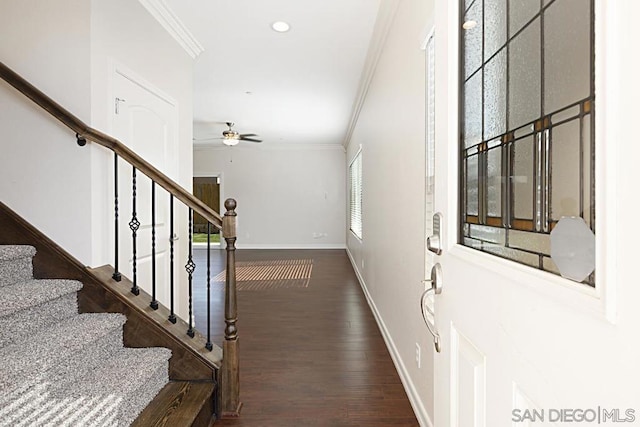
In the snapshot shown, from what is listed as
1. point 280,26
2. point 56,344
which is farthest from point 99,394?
point 280,26

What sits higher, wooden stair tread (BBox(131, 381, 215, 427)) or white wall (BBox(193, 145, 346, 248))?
white wall (BBox(193, 145, 346, 248))

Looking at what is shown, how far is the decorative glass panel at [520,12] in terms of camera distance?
0.69m

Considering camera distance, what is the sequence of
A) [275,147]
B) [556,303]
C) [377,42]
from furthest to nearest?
[275,147] < [377,42] < [556,303]

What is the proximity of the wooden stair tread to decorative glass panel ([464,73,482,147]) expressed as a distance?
1657mm

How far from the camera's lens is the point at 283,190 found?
1041cm

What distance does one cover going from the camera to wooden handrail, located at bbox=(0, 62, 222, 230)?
6.88ft

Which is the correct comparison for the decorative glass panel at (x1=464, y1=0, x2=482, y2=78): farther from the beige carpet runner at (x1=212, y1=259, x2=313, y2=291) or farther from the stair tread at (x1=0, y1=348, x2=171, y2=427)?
the beige carpet runner at (x1=212, y1=259, x2=313, y2=291)

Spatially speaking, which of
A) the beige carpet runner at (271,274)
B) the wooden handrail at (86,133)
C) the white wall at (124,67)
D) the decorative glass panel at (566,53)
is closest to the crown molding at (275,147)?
the beige carpet runner at (271,274)

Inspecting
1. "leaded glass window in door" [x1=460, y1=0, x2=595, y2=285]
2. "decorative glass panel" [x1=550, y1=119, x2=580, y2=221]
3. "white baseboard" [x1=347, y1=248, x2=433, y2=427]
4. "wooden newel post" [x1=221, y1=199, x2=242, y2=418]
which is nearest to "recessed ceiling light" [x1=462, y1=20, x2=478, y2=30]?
"leaded glass window in door" [x1=460, y1=0, x2=595, y2=285]

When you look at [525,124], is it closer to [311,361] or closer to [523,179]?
[523,179]

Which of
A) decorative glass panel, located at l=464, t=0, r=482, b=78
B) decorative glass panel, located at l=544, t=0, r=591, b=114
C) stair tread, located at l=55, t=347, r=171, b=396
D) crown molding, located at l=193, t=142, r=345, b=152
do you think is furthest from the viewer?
crown molding, located at l=193, t=142, r=345, b=152

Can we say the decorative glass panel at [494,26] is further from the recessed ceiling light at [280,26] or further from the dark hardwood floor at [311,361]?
the recessed ceiling light at [280,26]

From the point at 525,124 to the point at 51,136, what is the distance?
2504 mm

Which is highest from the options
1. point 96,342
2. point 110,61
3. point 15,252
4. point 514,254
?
point 110,61
